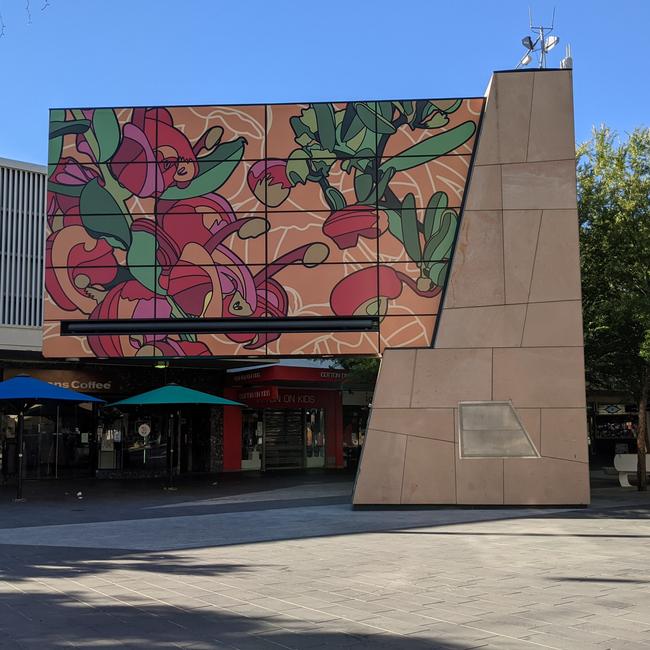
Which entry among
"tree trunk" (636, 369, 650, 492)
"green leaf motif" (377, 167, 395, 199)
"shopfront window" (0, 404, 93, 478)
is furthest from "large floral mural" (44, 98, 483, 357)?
"shopfront window" (0, 404, 93, 478)

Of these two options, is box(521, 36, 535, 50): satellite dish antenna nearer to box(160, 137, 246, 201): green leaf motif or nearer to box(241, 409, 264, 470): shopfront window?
box(160, 137, 246, 201): green leaf motif

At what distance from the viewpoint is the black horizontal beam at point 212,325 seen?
16219mm

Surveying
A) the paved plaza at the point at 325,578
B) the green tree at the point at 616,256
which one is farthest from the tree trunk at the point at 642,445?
the paved plaza at the point at 325,578

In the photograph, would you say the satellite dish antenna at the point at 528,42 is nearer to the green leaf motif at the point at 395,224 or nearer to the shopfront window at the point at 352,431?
the green leaf motif at the point at 395,224

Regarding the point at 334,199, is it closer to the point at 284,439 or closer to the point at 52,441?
the point at 52,441

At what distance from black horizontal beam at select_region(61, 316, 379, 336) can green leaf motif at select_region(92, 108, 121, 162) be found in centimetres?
368

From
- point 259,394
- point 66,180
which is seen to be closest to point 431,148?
point 66,180

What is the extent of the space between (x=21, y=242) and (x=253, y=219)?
11.5m

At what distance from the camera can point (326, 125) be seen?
16.7 m

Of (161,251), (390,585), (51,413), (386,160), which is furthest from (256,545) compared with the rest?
(51,413)

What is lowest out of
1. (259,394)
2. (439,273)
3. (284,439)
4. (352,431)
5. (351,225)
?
(284,439)

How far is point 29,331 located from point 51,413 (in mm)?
3525

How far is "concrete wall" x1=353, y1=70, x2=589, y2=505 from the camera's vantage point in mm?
15289

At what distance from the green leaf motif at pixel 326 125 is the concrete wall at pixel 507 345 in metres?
3.15
